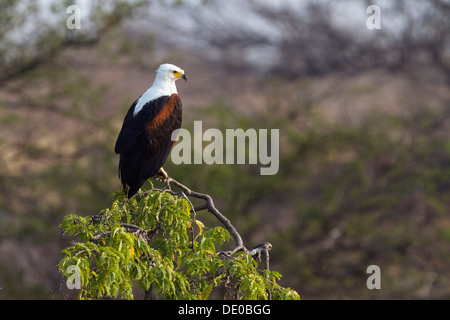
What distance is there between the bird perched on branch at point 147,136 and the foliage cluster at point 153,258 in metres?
1.19

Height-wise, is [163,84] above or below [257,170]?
below

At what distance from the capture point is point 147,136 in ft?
17.3

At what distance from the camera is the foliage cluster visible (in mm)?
3088

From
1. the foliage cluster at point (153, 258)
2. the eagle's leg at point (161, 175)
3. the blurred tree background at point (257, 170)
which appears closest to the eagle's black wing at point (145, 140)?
the eagle's leg at point (161, 175)

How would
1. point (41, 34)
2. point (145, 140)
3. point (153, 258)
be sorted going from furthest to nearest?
point (41, 34) → point (145, 140) → point (153, 258)

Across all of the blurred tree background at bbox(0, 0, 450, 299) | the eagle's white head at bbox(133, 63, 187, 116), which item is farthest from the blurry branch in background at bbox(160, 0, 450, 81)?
the eagle's white head at bbox(133, 63, 187, 116)

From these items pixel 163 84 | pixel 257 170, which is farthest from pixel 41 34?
pixel 163 84

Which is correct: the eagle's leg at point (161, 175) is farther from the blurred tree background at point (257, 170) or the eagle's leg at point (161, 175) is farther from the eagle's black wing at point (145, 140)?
the blurred tree background at point (257, 170)

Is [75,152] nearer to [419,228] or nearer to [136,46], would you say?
[136,46]

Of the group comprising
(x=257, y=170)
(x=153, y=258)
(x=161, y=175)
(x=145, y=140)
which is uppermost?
(x=257, y=170)

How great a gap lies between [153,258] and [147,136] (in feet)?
6.83

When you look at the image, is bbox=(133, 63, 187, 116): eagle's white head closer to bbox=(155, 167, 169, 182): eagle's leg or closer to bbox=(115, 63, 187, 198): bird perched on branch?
bbox=(115, 63, 187, 198): bird perched on branch

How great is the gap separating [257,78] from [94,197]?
5725 mm

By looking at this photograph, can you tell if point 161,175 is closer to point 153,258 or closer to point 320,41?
point 153,258
